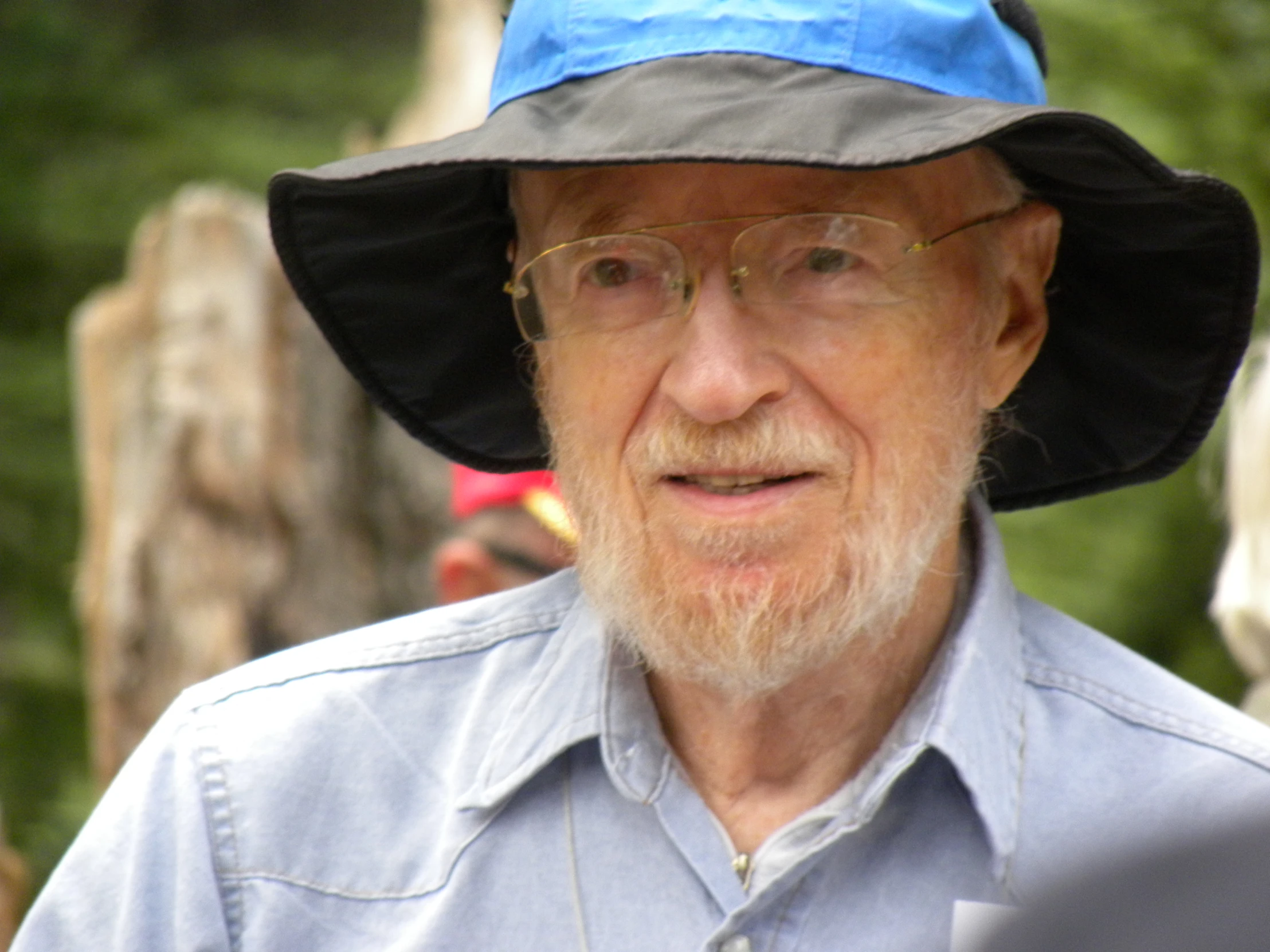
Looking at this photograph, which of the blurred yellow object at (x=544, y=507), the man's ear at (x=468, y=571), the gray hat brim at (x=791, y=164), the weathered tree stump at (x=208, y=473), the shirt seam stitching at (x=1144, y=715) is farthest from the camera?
the weathered tree stump at (x=208, y=473)

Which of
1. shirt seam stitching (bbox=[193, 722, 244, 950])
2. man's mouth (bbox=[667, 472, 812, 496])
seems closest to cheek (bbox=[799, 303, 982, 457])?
man's mouth (bbox=[667, 472, 812, 496])

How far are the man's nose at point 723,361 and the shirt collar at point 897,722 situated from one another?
16.1 inches

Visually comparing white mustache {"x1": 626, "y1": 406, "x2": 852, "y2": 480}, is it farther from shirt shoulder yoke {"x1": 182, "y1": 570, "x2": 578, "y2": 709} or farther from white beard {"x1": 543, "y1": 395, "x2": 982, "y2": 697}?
shirt shoulder yoke {"x1": 182, "y1": 570, "x2": 578, "y2": 709}

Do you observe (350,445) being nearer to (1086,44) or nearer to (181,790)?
(1086,44)

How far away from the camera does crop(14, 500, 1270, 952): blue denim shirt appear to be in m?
2.00

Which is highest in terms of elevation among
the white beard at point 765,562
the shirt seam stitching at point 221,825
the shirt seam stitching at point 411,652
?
the white beard at point 765,562

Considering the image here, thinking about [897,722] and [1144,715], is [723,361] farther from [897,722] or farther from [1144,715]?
[1144,715]

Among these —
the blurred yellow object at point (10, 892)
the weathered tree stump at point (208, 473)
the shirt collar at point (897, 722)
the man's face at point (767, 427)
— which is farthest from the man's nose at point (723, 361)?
the weathered tree stump at point (208, 473)

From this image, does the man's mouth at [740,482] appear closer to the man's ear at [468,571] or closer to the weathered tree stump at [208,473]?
the man's ear at [468,571]

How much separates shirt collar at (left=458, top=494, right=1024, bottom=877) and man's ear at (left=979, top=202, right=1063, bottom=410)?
0.27 m

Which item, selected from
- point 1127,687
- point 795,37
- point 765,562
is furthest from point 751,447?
point 1127,687

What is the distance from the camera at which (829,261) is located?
2109mm

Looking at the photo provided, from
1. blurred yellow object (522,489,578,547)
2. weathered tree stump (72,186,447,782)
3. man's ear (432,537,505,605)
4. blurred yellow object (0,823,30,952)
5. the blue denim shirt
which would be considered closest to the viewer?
the blue denim shirt

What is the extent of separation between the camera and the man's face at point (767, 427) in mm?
2078
